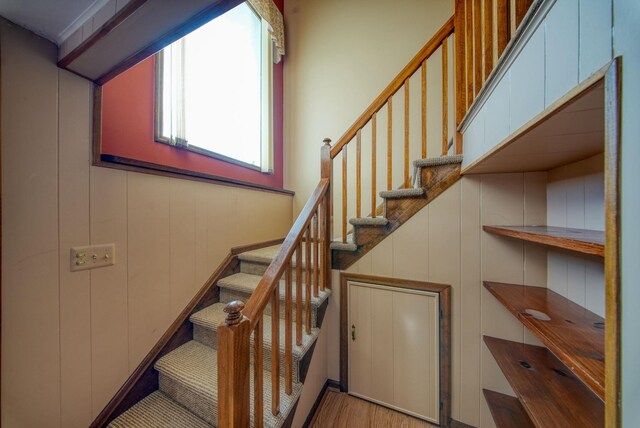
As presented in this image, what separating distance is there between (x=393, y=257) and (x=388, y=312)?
1.34 ft

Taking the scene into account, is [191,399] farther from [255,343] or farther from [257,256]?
[257,256]

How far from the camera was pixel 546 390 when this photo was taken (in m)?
0.95

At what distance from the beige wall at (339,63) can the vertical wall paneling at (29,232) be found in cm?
214

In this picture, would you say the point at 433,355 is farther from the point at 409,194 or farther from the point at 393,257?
the point at 409,194

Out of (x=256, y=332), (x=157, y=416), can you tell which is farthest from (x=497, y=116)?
(x=157, y=416)

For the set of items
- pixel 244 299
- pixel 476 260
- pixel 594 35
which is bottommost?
pixel 244 299

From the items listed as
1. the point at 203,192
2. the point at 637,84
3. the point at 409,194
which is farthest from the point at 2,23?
the point at 409,194

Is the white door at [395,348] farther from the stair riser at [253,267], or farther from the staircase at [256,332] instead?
the stair riser at [253,267]

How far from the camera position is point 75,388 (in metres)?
1.02

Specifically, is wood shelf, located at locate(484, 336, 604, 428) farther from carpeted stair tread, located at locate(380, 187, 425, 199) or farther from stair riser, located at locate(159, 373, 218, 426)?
stair riser, located at locate(159, 373, 218, 426)

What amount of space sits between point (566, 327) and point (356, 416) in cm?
144

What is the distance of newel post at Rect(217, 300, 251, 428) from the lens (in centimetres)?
78

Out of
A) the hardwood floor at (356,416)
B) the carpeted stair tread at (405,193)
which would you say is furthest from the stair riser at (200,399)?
the carpeted stair tread at (405,193)

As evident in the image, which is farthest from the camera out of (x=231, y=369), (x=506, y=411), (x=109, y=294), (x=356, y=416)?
(x=356, y=416)
